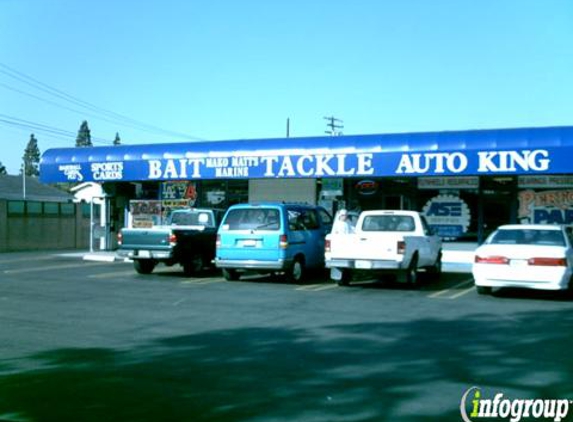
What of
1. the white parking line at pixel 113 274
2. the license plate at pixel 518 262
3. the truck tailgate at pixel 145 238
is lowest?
the white parking line at pixel 113 274

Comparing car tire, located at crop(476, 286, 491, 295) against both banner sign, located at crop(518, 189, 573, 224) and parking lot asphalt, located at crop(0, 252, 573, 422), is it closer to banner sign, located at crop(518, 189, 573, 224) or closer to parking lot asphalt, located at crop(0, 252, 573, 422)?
parking lot asphalt, located at crop(0, 252, 573, 422)

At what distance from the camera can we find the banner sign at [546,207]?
2070 centimetres

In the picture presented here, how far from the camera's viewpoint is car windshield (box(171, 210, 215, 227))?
65.1 ft

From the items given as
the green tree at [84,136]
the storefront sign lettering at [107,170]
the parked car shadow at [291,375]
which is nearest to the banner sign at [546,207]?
the parked car shadow at [291,375]

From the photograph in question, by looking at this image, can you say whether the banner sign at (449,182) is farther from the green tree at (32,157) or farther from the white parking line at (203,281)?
the green tree at (32,157)

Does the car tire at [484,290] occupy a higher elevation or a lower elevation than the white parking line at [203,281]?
higher

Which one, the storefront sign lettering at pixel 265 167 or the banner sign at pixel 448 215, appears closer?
the storefront sign lettering at pixel 265 167

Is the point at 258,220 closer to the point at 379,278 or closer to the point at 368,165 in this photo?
the point at 379,278

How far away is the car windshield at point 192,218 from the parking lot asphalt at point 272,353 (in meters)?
5.02

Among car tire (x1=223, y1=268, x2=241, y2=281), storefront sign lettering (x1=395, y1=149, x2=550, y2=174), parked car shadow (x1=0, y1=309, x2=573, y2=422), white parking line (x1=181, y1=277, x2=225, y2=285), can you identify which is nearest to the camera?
parked car shadow (x1=0, y1=309, x2=573, y2=422)

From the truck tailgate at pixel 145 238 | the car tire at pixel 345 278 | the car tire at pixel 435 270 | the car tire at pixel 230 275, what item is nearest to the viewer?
the car tire at pixel 345 278

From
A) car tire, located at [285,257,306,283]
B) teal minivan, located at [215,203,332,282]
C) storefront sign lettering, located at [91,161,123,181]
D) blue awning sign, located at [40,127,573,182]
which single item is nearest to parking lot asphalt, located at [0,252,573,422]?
teal minivan, located at [215,203,332,282]

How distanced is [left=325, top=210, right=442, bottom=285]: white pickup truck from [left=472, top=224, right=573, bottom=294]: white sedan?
1.80 metres

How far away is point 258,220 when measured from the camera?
16766 millimetres
